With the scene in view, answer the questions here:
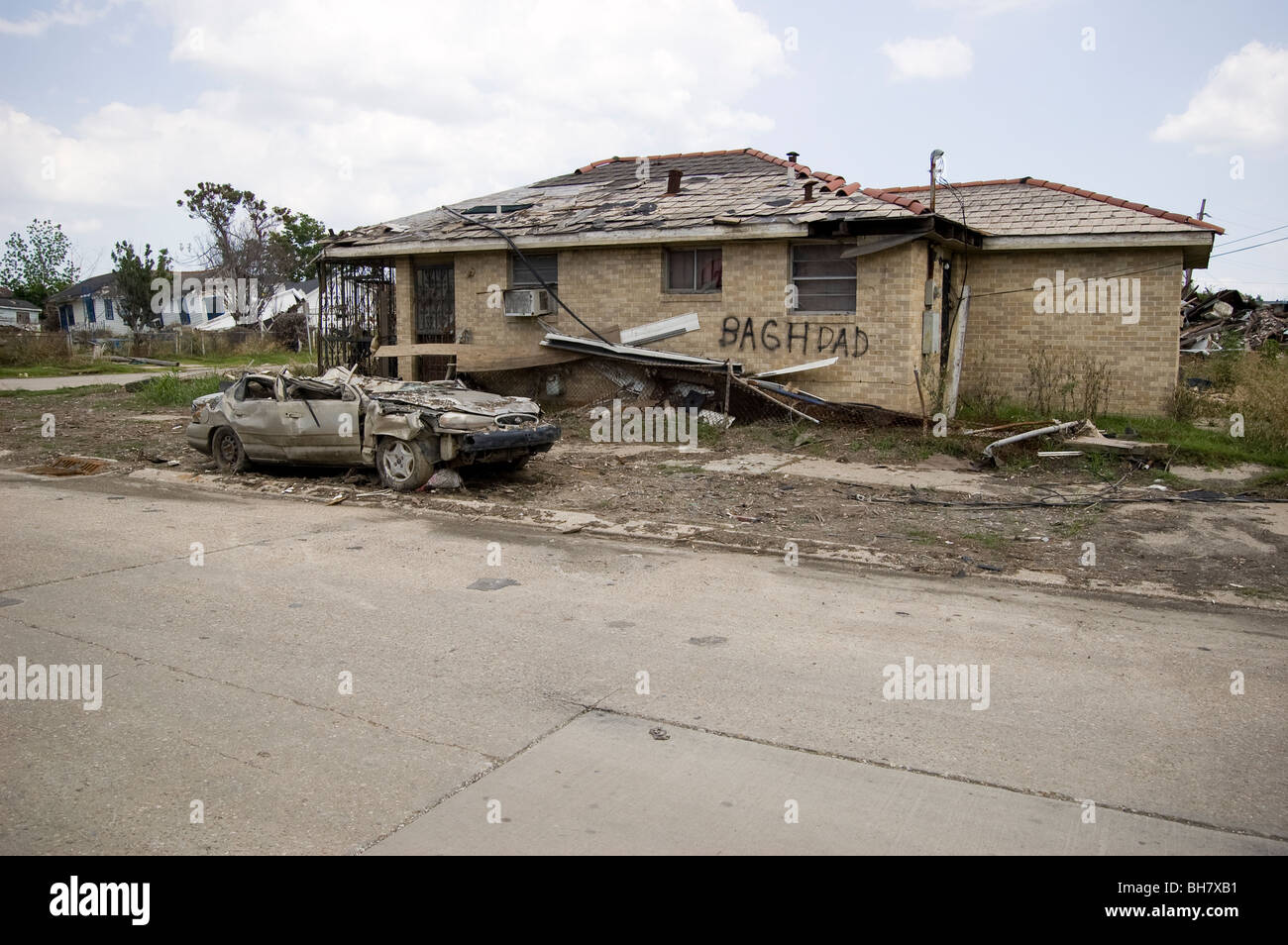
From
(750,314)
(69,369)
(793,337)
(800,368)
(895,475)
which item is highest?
(750,314)

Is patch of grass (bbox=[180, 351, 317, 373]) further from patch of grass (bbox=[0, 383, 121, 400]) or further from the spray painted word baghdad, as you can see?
→ the spray painted word baghdad

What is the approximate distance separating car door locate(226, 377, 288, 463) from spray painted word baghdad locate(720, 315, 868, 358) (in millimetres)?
7416

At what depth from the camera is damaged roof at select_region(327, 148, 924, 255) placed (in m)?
15.5

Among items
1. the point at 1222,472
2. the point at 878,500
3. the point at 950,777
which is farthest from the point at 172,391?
the point at 950,777

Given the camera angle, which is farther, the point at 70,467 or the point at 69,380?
the point at 69,380

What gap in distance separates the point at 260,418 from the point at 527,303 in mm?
6522

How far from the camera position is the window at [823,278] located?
15.6 metres

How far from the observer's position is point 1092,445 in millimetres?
12602

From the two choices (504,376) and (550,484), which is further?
(504,376)

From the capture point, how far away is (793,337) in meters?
16.0

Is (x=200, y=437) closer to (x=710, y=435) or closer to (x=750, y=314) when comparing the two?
(x=710, y=435)

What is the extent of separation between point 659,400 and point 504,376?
3.58 metres
